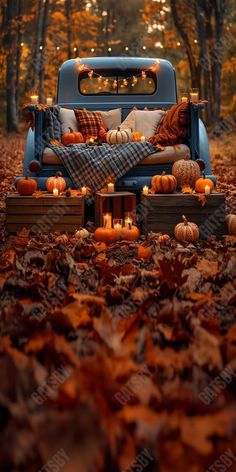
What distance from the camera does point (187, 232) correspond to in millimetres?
6305

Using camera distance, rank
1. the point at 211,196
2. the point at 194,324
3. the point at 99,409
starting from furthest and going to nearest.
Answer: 1. the point at 211,196
2. the point at 194,324
3. the point at 99,409

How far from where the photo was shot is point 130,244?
612cm

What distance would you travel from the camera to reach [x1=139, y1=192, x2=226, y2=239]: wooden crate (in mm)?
6676

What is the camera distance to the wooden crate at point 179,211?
263 inches

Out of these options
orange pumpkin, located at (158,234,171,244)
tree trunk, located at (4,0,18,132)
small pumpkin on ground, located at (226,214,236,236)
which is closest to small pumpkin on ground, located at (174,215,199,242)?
orange pumpkin, located at (158,234,171,244)

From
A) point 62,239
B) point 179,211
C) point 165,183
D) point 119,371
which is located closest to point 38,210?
point 62,239

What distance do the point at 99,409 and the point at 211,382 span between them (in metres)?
0.52

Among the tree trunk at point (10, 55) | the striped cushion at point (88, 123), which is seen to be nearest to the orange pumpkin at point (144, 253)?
the striped cushion at point (88, 123)

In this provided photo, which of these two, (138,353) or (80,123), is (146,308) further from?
(80,123)

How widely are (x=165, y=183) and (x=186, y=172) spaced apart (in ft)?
1.48

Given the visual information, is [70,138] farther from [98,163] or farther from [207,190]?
[207,190]

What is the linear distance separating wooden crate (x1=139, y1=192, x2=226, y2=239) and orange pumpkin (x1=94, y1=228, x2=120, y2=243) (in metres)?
0.54

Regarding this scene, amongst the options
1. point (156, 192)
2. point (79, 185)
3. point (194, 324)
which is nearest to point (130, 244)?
point (156, 192)

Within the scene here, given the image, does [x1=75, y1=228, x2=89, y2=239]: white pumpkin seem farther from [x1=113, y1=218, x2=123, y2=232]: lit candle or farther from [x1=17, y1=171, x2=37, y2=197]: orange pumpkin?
[x1=17, y1=171, x2=37, y2=197]: orange pumpkin
